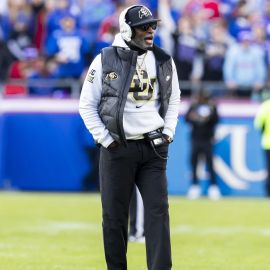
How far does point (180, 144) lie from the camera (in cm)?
2095

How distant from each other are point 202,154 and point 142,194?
12.3 m

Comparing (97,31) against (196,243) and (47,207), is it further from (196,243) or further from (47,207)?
(196,243)

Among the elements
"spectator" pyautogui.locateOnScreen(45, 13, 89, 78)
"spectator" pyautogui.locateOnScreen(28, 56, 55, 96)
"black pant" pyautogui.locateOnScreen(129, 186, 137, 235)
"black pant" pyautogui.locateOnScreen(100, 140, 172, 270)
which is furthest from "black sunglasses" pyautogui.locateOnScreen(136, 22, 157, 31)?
"spectator" pyautogui.locateOnScreen(28, 56, 55, 96)

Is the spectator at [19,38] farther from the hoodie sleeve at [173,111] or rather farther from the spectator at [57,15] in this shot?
the hoodie sleeve at [173,111]

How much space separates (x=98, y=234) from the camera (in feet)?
42.5

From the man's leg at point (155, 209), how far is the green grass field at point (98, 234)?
1.78 metres

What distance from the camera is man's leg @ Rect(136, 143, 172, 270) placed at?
798 centimetres

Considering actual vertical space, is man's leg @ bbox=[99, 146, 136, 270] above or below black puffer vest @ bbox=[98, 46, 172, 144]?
below

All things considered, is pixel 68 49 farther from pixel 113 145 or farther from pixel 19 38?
pixel 113 145

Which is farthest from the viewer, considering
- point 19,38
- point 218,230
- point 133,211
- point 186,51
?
point 19,38

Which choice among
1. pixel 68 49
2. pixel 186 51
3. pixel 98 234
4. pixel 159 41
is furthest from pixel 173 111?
pixel 68 49

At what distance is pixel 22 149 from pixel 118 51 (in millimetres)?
13364

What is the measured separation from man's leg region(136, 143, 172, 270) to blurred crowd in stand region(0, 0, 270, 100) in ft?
38.1

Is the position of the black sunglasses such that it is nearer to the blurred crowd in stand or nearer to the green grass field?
the green grass field
